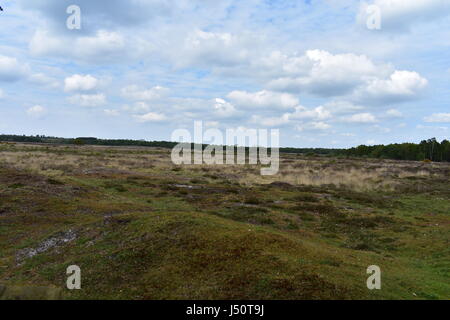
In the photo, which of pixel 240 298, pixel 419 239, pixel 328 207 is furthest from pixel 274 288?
pixel 328 207

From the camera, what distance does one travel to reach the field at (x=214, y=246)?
932 centimetres

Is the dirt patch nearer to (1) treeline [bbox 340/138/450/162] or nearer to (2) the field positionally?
(2) the field

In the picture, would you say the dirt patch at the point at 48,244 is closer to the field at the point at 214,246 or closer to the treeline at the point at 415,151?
the field at the point at 214,246

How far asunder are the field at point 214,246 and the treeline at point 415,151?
99.0 meters

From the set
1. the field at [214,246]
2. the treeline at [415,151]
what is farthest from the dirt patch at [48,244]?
the treeline at [415,151]

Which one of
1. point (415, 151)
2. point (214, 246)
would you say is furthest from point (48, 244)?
point (415, 151)

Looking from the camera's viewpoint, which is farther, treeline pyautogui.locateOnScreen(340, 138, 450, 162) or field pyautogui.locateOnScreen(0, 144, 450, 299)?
treeline pyautogui.locateOnScreen(340, 138, 450, 162)

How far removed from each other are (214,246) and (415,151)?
126 metres

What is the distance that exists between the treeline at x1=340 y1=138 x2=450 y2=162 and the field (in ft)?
325

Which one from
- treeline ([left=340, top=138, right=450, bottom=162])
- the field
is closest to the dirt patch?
the field

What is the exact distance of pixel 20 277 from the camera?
11719 millimetres

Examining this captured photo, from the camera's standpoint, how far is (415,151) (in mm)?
118938

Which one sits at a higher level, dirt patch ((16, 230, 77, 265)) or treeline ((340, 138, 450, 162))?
treeline ((340, 138, 450, 162))

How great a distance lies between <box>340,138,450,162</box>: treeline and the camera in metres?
113
